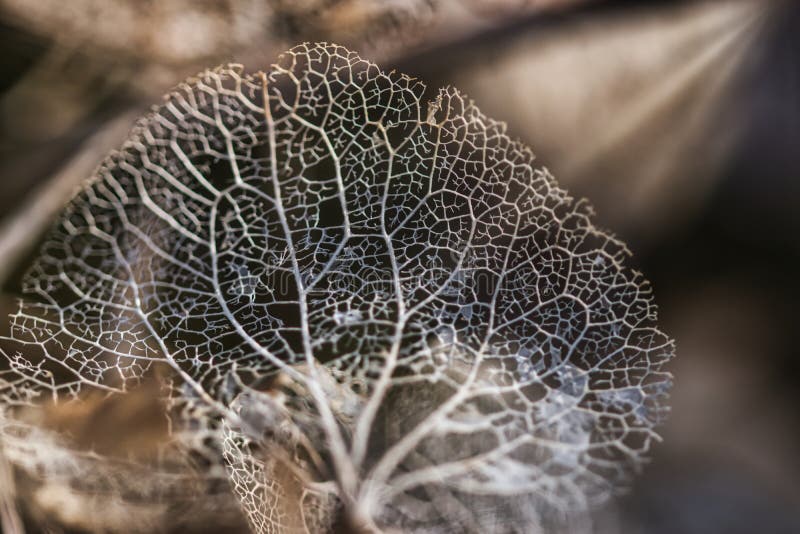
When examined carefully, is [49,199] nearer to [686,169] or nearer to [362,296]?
[362,296]

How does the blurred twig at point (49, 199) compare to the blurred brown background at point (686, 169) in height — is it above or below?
below

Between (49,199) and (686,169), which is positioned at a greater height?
(686,169)

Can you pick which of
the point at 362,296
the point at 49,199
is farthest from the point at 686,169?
the point at 49,199

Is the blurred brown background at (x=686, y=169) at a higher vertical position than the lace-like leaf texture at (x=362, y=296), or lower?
higher

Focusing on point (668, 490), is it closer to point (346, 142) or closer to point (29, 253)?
point (346, 142)

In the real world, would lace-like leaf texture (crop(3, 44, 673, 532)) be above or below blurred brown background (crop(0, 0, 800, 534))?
below

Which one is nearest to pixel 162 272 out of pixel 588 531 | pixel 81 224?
pixel 81 224
